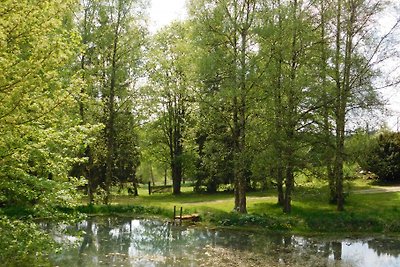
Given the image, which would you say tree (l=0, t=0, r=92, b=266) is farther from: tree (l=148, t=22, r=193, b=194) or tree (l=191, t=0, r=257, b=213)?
tree (l=148, t=22, r=193, b=194)

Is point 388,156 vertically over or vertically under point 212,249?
over

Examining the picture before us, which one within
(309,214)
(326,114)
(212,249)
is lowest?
(212,249)

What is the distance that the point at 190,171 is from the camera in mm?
43688

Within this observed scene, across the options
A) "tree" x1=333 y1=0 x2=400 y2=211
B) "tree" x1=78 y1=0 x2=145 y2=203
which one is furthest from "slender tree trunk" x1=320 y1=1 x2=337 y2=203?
"tree" x1=78 y1=0 x2=145 y2=203

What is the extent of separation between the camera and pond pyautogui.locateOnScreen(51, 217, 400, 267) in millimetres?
15906

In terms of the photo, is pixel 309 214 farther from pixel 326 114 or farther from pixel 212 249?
pixel 212 249

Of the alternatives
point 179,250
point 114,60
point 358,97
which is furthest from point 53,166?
point 114,60

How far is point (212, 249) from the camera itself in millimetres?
18000

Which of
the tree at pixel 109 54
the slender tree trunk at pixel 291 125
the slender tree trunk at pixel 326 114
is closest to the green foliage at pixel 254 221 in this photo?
the slender tree trunk at pixel 291 125

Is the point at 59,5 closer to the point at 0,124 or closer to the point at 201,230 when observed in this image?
the point at 0,124

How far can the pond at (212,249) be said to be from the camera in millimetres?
15906

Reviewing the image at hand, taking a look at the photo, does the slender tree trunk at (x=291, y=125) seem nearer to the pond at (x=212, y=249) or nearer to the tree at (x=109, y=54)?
the pond at (x=212, y=249)

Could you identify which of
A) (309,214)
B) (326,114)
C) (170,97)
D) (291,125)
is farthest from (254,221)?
(170,97)

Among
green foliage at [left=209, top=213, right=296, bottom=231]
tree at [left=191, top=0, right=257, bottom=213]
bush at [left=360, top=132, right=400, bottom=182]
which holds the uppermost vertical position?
tree at [left=191, top=0, right=257, bottom=213]
